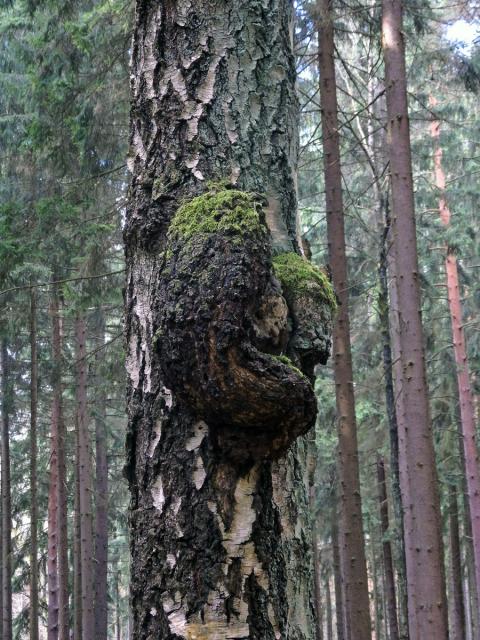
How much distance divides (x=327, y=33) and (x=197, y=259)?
8.23 m

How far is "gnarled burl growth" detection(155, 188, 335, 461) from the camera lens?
58.4 inches

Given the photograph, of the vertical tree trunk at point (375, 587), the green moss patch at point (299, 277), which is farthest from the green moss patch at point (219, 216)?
the vertical tree trunk at point (375, 587)

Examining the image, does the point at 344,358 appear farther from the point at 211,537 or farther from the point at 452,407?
the point at 452,407

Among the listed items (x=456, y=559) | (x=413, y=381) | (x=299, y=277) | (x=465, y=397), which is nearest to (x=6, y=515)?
(x=465, y=397)

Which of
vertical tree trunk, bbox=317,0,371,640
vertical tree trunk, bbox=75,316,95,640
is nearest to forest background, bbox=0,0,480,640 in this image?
vertical tree trunk, bbox=75,316,95,640

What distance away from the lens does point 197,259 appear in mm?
1541

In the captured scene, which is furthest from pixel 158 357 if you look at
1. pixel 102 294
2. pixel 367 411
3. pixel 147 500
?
pixel 367 411

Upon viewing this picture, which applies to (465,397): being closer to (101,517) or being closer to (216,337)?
(101,517)

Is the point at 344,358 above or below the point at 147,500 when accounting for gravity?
above

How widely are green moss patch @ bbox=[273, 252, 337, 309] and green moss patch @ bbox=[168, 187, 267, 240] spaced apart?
16 centimetres

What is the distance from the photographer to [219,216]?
1.58 metres

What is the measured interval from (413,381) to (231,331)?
6345 millimetres

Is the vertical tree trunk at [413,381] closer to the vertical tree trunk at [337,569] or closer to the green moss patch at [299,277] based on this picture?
the green moss patch at [299,277]

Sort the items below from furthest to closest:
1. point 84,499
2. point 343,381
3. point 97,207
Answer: point 84,499 → point 97,207 → point 343,381
